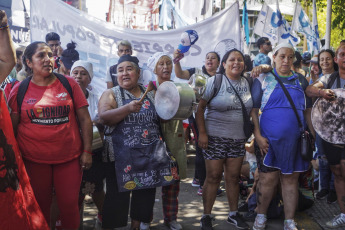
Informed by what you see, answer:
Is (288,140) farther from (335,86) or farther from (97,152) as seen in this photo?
(97,152)

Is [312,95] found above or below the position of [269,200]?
above

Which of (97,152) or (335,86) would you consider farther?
(335,86)

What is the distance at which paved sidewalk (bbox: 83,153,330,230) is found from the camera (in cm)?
439

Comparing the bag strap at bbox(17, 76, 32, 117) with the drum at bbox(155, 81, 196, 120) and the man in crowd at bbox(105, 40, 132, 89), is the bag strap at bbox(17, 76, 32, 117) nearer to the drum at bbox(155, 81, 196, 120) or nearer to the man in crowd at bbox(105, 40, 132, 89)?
the drum at bbox(155, 81, 196, 120)

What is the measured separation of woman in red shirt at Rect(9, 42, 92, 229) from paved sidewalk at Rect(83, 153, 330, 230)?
1.11m

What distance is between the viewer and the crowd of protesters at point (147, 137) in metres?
3.19

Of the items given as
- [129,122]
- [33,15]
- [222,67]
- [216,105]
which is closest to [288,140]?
[216,105]

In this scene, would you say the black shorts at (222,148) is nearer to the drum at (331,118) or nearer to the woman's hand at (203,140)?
the woman's hand at (203,140)

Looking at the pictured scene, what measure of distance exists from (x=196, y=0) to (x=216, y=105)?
9132mm

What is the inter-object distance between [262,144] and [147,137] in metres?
1.20

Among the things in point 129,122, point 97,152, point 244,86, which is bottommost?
point 97,152

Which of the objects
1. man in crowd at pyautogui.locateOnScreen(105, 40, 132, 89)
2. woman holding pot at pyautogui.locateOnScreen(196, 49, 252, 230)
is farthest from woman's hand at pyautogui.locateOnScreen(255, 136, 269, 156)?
man in crowd at pyautogui.locateOnScreen(105, 40, 132, 89)

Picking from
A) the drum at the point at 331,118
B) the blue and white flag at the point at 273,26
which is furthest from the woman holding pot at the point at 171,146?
the blue and white flag at the point at 273,26

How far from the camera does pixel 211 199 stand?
13.8ft
